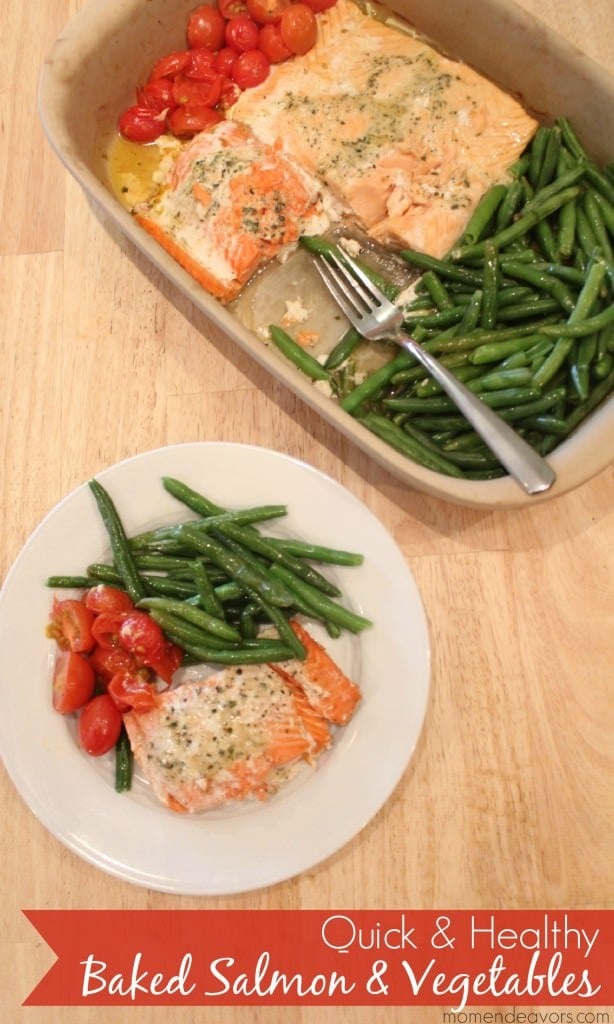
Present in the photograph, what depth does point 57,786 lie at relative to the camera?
2.42m

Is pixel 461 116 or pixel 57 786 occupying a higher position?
pixel 461 116

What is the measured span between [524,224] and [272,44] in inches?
47.5

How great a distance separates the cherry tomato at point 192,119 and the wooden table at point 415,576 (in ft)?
1.60

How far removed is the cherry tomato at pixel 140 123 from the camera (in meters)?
2.94

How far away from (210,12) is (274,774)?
9.02ft

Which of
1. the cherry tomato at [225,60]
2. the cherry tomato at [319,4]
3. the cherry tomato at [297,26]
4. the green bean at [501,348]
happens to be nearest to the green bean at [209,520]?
the green bean at [501,348]

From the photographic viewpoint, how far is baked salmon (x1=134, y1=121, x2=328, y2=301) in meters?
2.78

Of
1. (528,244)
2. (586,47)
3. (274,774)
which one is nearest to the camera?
(274,774)

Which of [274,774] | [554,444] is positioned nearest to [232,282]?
[554,444]

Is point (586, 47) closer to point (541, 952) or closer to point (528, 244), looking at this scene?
point (528, 244)

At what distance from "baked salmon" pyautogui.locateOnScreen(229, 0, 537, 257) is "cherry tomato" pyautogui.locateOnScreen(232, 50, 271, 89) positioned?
0.03 m

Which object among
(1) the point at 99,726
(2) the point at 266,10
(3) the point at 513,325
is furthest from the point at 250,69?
(1) the point at 99,726

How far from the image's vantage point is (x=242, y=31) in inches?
114

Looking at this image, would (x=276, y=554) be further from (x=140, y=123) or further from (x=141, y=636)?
(x=140, y=123)
